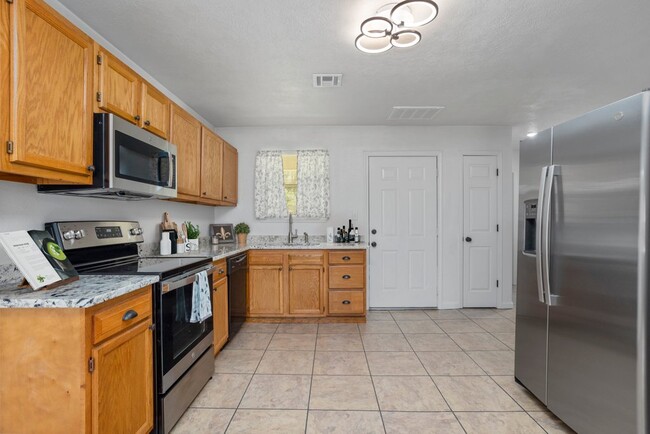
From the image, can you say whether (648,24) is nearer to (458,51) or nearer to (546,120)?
(458,51)

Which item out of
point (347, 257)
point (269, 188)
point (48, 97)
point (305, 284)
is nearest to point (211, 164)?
point (269, 188)

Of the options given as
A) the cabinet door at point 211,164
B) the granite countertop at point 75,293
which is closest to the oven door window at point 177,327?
the granite countertop at point 75,293

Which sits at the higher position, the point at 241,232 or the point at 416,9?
the point at 416,9

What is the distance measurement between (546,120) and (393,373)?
362 cm

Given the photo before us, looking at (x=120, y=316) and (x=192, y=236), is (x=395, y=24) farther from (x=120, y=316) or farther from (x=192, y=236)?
(x=192, y=236)

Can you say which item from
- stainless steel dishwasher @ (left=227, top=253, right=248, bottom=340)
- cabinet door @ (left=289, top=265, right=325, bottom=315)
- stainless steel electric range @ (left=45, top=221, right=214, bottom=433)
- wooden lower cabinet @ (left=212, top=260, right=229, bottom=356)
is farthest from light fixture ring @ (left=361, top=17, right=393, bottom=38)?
cabinet door @ (left=289, top=265, right=325, bottom=315)

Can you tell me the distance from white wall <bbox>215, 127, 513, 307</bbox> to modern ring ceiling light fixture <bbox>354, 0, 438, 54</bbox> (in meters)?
2.11

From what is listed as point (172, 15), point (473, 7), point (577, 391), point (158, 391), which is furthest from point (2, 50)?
point (577, 391)

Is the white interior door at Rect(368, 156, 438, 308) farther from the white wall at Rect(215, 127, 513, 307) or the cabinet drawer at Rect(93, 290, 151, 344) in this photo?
the cabinet drawer at Rect(93, 290, 151, 344)

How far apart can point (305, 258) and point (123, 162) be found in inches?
84.8

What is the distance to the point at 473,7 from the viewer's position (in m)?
1.86

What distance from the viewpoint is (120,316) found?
1385 millimetres

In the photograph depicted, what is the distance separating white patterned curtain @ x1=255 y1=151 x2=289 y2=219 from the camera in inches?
Answer: 164

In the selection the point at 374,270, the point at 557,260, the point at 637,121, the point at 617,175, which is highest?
the point at 637,121
